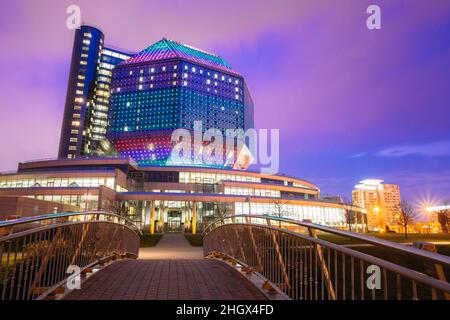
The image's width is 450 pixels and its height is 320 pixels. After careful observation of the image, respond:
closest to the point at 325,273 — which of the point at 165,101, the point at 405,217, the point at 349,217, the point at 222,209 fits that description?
the point at 222,209

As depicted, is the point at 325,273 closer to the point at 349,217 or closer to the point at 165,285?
the point at 165,285

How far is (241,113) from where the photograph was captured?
113 metres

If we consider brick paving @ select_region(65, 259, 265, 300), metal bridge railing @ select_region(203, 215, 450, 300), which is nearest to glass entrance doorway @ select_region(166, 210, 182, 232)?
metal bridge railing @ select_region(203, 215, 450, 300)

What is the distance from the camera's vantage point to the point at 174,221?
5744 cm

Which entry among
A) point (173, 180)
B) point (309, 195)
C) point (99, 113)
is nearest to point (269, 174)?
point (309, 195)

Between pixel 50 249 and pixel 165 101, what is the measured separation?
332 feet

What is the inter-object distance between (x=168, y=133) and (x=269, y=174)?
126 feet

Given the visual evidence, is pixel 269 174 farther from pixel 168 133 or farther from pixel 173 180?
pixel 168 133

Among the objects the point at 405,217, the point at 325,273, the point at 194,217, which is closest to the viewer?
the point at 325,273

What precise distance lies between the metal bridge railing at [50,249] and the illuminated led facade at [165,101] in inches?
3385

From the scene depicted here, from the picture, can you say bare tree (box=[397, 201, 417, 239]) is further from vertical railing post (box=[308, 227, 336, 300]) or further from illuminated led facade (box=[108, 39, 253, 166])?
illuminated led facade (box=[108, 39, 253, 166])

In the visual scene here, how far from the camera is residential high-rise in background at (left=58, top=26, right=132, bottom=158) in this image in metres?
125
